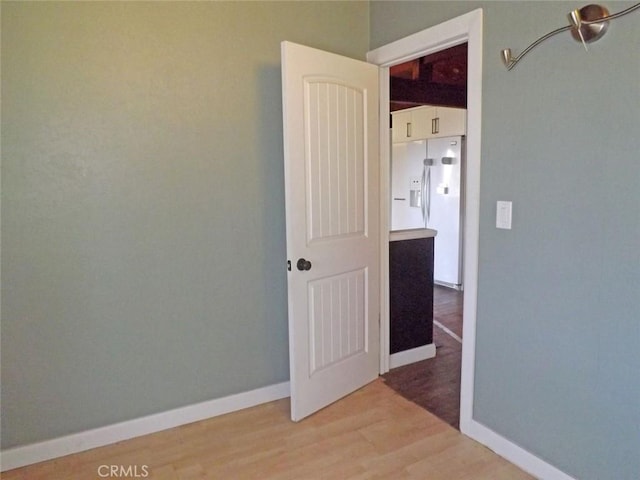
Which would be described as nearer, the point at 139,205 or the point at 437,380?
the point at 139,205

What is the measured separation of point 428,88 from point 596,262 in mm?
2566

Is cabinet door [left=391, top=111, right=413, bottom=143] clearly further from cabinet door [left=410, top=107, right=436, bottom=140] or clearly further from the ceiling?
the ceiling

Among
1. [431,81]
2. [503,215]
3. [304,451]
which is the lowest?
[304,451]

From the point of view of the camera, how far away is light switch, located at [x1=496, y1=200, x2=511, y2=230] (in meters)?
2.01

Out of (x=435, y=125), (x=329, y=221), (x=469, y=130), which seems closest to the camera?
(x=469, y=130)

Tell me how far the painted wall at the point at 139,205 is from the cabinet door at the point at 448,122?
264 centimetres

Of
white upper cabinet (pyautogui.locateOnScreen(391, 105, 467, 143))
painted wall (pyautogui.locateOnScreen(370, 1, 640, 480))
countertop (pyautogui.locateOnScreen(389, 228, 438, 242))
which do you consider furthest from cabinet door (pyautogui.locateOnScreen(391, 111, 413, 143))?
painted wall (pyautogui.locateOnScreen(370, 1, 640, 480))

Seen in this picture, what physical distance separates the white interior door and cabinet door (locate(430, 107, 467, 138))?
255 centimetres

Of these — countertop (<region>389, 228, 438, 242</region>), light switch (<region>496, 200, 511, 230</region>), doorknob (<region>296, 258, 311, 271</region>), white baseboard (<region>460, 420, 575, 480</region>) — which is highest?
light switch (<region>496, 200, 511, 230</region>)

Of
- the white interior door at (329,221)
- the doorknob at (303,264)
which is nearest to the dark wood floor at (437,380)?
the white interior door at (329,221)

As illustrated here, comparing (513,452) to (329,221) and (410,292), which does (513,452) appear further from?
(329,221)

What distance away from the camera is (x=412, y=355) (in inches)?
128

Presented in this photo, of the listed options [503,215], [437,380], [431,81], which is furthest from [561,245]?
[431,81]

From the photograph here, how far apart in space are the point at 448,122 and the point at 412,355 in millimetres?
3028
